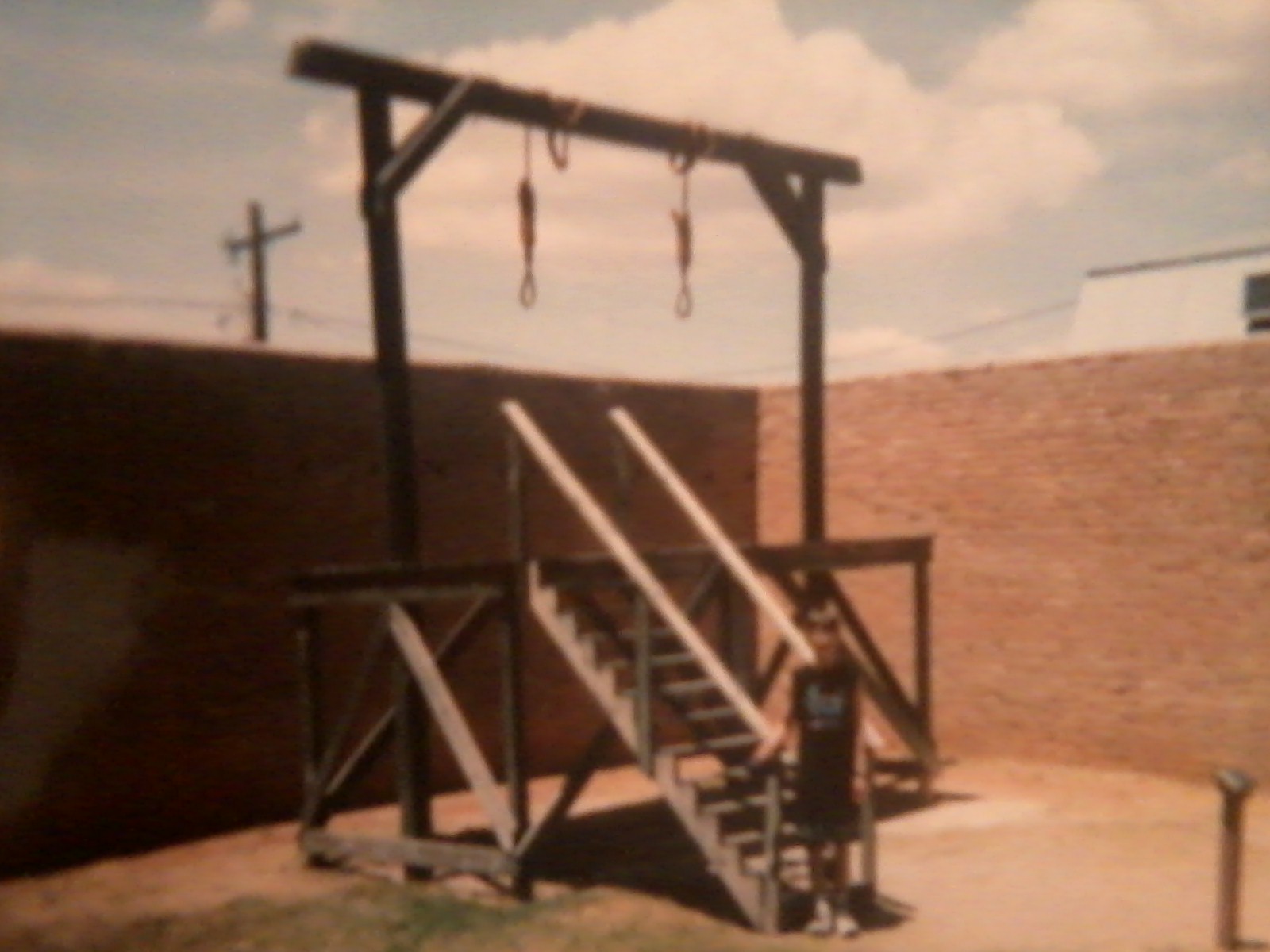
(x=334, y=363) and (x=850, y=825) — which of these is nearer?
(x=850, y=825)

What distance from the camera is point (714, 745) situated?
24.0 feet

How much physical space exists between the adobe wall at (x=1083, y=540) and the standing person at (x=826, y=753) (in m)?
4.97

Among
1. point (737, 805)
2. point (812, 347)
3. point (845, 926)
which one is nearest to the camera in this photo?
point (845, 926)

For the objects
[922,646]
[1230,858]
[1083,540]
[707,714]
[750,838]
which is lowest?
[750,838]

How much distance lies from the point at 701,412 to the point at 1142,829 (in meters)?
5.85

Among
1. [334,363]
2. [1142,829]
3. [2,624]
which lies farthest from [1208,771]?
[2,624]

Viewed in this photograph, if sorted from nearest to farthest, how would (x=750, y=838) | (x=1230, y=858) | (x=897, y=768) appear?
(x=1230, y=858), (x=750, y=838), (x=897, y=768)

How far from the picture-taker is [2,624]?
829 cm

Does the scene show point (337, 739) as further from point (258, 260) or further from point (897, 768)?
point (258, 260)

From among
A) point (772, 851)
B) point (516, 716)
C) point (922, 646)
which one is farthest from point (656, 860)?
point (922, 646)

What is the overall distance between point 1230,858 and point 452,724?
437 cm

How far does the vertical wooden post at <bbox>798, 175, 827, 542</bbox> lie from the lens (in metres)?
9.64

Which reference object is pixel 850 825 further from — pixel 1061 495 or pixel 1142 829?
pixel 1061 495

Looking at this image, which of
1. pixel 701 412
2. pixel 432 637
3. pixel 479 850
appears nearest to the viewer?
pixel 479 850
